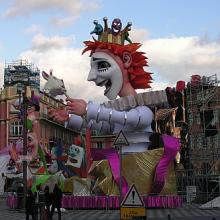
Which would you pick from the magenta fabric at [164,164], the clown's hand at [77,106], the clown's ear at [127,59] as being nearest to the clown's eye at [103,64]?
the clown's ear at [127,59]

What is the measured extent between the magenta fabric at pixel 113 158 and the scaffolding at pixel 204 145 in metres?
9.86

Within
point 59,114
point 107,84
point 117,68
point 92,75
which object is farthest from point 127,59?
point 59,114

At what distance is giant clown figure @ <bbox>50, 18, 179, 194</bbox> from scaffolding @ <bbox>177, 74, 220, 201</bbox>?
8.79m

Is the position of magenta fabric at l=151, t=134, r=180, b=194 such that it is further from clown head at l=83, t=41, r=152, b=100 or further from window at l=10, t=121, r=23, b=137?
window at l=10, t=121, r=23, b=137

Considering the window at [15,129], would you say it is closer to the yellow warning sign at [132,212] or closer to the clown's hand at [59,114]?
the clown's hand at [59,114]

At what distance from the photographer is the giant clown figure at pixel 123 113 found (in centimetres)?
2508

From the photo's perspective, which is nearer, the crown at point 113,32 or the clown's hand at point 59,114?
the clown's hand at point 59,114

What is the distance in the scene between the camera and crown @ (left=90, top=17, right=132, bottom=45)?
1104 inches

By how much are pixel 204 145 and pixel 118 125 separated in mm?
16463

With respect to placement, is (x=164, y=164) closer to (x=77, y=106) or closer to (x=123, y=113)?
(x=123, y=113)

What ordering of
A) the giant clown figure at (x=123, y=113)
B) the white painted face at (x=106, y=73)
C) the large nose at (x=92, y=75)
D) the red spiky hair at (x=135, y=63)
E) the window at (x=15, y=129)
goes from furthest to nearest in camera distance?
the window at (x=15, y=129), the red spiky hair at (x=135, y=63), the large nose at (x=92, y=75), the white painted face at (x=106, y=73), the giant clown figure at (x=123, y=113)

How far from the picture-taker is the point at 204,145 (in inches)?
1610

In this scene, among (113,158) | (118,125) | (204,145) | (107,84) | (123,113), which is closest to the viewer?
(123,113)

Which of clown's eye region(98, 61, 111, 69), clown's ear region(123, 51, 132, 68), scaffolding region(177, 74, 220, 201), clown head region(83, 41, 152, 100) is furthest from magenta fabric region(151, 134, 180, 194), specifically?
scaffolding region(177, 74, 220, 201)
